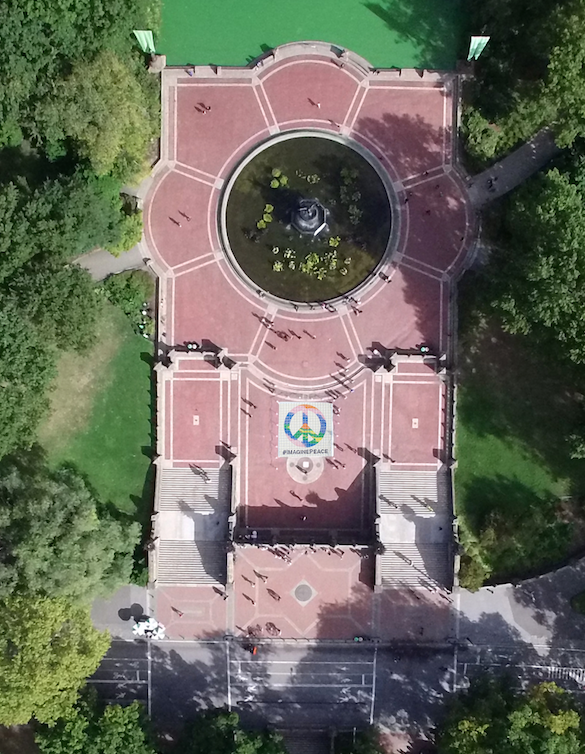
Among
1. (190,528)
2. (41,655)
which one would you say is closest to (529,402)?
(190,528)

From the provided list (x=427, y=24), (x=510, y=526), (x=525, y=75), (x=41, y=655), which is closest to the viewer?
(x=41, y=655)

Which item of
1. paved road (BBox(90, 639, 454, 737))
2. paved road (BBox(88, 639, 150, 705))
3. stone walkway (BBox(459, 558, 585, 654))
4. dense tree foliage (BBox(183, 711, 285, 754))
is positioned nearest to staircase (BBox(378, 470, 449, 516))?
stone walkway (BBox(459, 558, 585, 654))

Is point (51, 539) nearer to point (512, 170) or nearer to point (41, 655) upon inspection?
point (41, 655)

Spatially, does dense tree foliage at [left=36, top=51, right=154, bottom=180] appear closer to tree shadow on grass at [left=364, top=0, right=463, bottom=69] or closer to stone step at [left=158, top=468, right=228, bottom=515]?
tree shadow on grass at [left=364, top=0, right=463, bottom=69]

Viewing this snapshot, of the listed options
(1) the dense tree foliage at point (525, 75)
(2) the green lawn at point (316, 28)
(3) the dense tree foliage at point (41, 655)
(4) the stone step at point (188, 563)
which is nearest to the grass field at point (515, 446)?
(1) the dense tree foliage at point (525, 75)

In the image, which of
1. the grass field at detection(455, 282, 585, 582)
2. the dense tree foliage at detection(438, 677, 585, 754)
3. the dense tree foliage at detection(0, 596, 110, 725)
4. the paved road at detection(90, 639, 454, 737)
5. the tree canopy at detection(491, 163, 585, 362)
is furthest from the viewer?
the paved road at detection(90, 639, 454, 737)
